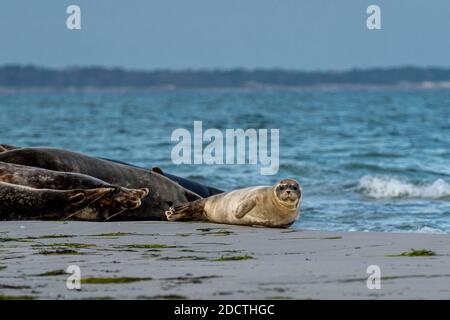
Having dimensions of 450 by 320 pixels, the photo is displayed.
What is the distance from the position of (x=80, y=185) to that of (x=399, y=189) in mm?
7434

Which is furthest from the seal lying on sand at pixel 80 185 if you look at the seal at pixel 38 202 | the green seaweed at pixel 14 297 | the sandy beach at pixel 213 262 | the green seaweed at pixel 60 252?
the green seaweed at pixel 14 297

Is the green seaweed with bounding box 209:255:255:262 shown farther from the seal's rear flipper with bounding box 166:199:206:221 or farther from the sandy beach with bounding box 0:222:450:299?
the seal's rear flipper with bounding box 166:199:206:221

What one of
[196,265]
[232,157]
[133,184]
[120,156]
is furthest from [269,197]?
[120,156]

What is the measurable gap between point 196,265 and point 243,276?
2.13 feet

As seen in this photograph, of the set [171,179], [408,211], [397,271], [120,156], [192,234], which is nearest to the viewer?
[397,271]

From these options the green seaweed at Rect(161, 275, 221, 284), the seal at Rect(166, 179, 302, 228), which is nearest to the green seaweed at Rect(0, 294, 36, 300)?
the green seaweed at Rect(161, 275, 221, 284)

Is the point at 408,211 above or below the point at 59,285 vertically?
below

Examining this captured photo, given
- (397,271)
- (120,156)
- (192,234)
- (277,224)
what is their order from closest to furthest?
(397,271) < (192,234) < (277,224) < (120,156)

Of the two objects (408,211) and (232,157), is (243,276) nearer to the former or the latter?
(408,211)

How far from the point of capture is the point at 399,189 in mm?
17031

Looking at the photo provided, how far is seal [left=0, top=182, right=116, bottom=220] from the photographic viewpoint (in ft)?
34.6

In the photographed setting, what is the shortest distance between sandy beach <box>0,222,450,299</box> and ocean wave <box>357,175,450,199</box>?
21.7 ft

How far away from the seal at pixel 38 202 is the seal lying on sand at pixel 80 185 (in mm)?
116

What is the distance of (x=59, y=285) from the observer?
620 cm
